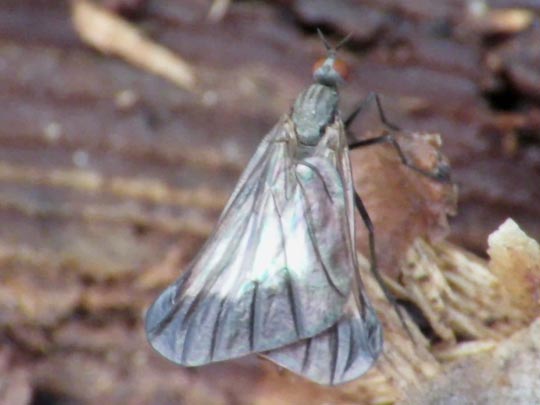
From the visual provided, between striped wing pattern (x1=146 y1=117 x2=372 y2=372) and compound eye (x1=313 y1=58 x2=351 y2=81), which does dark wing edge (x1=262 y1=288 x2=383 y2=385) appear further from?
compound eye (x1=313 y1=58 x2=351 y2=81)

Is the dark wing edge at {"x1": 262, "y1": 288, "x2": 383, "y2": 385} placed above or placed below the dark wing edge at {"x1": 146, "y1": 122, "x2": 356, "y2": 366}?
below

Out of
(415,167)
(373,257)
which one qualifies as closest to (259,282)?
(373,257)

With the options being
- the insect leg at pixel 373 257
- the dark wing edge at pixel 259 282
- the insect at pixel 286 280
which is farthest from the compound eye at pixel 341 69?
the insect leg at pixel 373 257

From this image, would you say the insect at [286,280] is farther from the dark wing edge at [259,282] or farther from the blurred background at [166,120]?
the blurred background at [166,120]

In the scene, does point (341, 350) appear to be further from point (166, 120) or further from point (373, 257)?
point (166, 120)

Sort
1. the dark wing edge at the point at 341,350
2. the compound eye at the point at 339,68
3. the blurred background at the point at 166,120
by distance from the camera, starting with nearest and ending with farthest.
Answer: the dark wing edge at the point at 341,350
the compound eye at the point at 339,68
the blurred background at the point at 166,120

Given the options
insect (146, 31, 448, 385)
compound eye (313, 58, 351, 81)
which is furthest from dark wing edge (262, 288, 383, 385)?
compound eye (313, 58, 351, 81)
